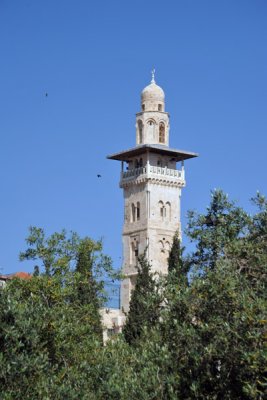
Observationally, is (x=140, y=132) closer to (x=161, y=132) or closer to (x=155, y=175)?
(x=161, y=132)

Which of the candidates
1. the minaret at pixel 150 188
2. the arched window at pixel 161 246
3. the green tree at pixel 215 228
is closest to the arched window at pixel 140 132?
the minaret at pixel 150 188

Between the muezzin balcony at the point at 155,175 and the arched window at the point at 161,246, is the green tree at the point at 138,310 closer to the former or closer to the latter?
the arched window at the point at 161,246

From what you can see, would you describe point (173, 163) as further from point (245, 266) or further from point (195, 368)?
point (195, 368)

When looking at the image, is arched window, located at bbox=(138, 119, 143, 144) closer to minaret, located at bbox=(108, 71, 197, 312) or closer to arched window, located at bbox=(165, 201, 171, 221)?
minaret, located at bbox=(108, 71, 197, 312)

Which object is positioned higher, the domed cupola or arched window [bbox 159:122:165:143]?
the domed cupola

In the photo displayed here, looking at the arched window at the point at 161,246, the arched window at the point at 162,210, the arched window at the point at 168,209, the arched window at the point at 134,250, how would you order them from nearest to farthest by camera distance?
the arched window at the point at 161,246 < the arched window at the point at 134,250 < the arched window at the point at 162,210 < the arched window at the point at 168,209

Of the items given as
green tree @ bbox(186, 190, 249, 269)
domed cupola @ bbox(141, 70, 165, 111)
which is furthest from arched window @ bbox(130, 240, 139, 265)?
green tree @ bbox(186, 190, 249, 269)

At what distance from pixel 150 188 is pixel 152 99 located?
7.35 m

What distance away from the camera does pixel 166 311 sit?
2512cm

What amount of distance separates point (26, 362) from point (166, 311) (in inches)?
149

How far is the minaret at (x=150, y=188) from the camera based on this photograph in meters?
80.1

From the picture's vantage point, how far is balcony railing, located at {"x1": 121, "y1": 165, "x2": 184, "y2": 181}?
81.0m

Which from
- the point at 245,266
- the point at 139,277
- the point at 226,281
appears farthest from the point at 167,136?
the point at 226,281

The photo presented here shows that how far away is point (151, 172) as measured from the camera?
3187 inches
